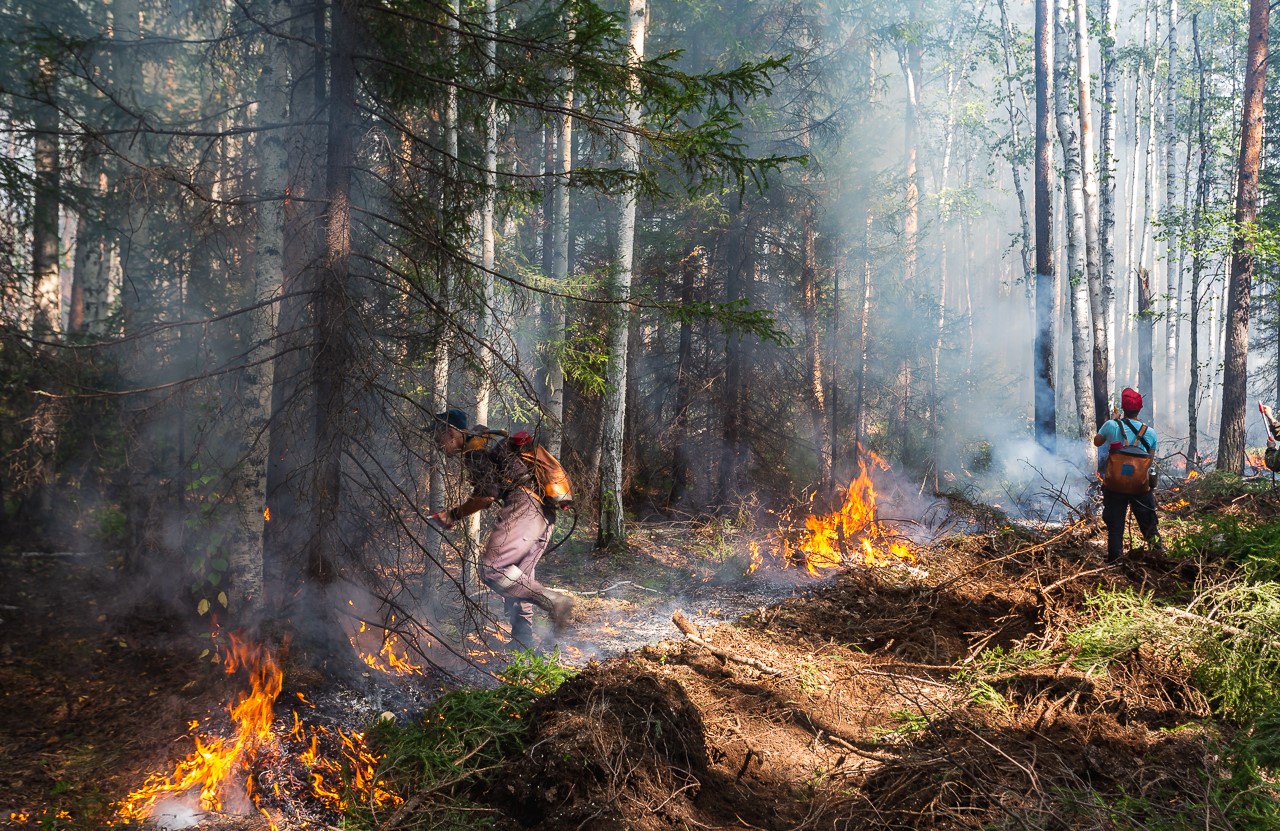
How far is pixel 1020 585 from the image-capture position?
25.6 feet

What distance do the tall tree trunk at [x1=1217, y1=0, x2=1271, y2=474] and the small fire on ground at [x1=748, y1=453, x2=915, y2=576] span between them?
9.03 meters

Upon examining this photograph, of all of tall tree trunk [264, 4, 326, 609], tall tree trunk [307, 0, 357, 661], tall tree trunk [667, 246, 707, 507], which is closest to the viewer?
tall tree trunk [307, 0, 357, 661]

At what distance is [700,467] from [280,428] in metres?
10.8

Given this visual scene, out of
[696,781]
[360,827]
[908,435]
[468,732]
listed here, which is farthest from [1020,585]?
[908,435]

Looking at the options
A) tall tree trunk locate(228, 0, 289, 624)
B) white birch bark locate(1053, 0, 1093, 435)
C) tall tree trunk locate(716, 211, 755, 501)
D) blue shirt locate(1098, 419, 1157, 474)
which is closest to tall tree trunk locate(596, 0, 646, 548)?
tall tree trunk locate(716, 211, 755, 501)

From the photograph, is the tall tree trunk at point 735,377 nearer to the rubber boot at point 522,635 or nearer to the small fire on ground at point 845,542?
the small fire on ground at point 845,542

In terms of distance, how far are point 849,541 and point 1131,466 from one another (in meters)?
4.23

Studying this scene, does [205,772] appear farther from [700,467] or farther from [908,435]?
[908,435]

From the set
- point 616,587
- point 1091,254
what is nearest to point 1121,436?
point 616,587

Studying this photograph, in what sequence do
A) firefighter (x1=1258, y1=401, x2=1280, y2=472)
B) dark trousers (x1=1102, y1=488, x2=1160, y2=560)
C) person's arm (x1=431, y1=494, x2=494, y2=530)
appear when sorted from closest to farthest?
1. person's arm (x1=431, y1=494, x2=494, y2=530)
2. dark trousers (x1=1102, y1=488, x2=1160, y2=560)
3. firefighter (x1=1258, y1=401, x2=1280, y2=472)

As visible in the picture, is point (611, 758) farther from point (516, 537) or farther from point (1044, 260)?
point (1044, 260)

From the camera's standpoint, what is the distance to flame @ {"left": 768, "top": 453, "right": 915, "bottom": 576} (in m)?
10.6

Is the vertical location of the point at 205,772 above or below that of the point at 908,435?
below

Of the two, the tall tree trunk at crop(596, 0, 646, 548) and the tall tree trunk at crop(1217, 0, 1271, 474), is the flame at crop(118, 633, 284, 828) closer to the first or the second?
the tall tree trunk at crop(596, 0, 646, 548)
